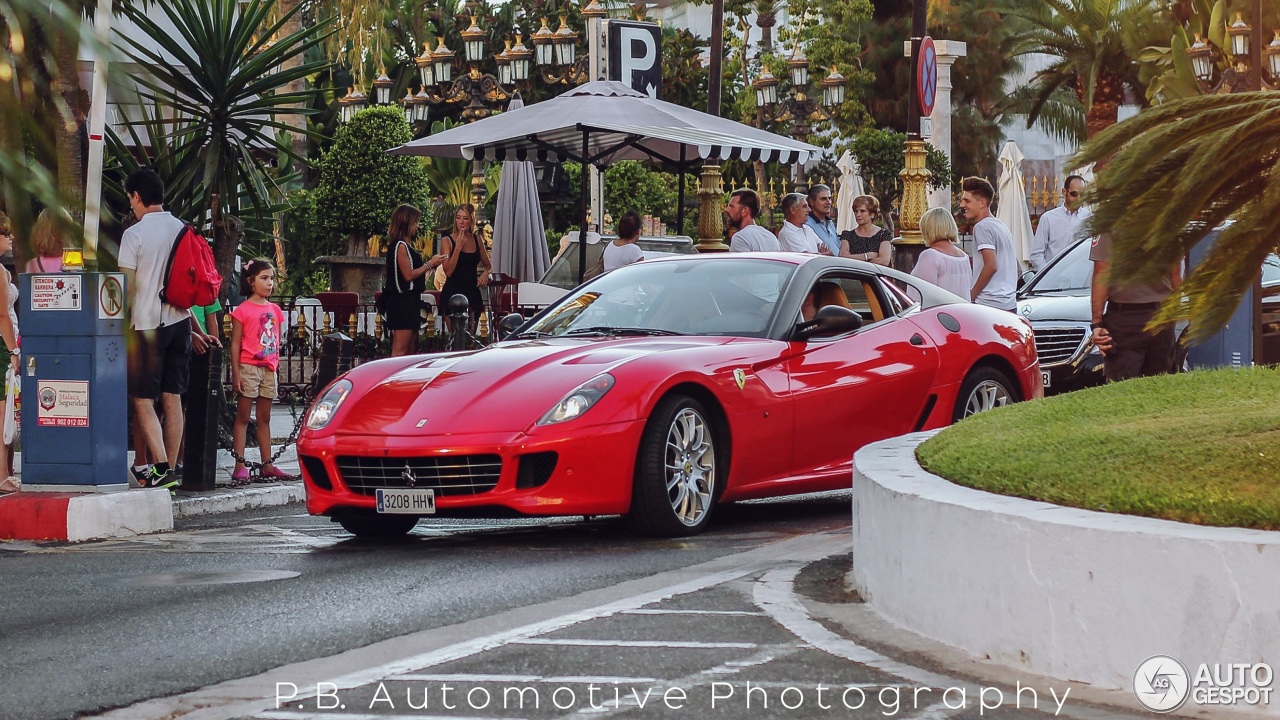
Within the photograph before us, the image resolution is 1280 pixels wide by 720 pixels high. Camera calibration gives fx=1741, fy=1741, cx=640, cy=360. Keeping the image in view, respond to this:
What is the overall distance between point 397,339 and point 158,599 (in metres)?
8.09

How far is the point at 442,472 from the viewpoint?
7914mm

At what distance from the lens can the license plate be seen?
7895 millimetres

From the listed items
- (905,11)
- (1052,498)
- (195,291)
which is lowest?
(1052,498)

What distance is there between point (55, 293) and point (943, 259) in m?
6.36

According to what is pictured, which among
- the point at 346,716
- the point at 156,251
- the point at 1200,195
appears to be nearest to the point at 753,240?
the point at 156,251

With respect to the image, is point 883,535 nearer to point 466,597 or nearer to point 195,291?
point 466,597

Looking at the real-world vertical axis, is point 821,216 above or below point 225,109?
below

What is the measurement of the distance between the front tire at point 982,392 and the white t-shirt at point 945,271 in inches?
89.7

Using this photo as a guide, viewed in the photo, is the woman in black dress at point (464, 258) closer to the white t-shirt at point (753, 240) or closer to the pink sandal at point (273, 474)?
the white t-shirt at point (753, 240)

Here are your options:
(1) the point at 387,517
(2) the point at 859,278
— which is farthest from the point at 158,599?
(2) the point at 859,278

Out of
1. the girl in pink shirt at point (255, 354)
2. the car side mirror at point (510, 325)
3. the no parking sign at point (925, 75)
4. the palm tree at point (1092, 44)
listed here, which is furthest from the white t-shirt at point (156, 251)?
the palm tree at point (1092, 44)

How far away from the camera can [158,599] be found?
6.73 m

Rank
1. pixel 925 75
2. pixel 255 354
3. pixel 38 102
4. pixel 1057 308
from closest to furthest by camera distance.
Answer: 1. pixel 38 102
2. pixel 255 354
3. pixel 1057 308
4. pixel 925 75

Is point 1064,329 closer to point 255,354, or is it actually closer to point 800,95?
point 255,354
